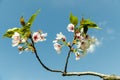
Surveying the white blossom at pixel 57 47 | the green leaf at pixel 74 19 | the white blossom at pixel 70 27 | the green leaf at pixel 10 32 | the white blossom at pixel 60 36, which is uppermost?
the green leaf at pixel 74 19

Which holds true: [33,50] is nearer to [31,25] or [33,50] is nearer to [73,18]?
[31,25]

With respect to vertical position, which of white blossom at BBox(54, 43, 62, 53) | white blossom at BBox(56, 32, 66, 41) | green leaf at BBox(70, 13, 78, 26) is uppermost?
green leaf at BBox(70, 13, 78, 26)

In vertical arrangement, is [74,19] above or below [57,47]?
above

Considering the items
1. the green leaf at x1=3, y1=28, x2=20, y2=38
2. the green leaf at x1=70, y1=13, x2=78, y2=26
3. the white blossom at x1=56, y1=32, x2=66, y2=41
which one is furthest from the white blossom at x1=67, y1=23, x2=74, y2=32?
the green leaf at x1=3, y1=28, x2=20, y2=38

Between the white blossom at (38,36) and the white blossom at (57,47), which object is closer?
the white blossom at (38,36)

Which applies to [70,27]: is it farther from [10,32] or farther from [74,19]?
[10,32]

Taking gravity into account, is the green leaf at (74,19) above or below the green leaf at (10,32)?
above

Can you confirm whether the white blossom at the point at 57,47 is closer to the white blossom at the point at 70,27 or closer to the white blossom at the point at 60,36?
the white blossom at the point at 60,36

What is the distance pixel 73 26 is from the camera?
12.0ft

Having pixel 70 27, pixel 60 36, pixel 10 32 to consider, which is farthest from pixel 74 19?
pixel 10 32

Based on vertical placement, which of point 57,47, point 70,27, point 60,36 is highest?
point 70,27

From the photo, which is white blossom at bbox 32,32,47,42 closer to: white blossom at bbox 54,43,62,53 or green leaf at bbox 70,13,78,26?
white blossom at bbox 54,43,62,53

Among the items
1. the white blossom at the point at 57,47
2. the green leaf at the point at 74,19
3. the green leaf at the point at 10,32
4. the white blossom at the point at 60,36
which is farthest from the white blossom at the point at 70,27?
the green leaf at the point at 10,32

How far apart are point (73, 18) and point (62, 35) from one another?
1.38ft
